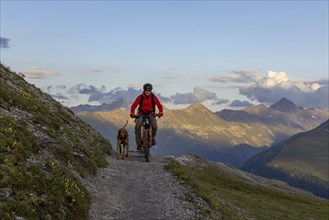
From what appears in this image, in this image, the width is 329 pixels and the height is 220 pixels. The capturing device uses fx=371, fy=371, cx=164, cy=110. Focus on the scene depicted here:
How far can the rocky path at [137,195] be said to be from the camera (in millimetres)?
17281

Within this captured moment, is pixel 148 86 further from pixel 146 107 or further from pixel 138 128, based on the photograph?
pixel 138 128

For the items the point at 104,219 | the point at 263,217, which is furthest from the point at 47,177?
the point at 263,217

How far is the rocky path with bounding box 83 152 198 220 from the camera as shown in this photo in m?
17.3

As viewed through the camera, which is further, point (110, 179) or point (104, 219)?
point (110, 179)

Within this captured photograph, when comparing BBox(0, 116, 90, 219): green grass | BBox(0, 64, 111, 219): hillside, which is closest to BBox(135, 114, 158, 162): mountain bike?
BBox(0, 64, 111, 219): hillside

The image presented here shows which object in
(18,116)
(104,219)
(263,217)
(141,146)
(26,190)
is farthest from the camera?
(263,217)

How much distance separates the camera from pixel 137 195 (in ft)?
66.9

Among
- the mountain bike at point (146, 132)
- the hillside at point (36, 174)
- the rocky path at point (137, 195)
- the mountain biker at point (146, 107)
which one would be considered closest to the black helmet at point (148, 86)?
the mountain biker at point (146, 107)

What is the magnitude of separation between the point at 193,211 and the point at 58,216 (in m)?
7.51

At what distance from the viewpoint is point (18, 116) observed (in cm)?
2142

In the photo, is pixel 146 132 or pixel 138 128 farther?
pixel 146 132

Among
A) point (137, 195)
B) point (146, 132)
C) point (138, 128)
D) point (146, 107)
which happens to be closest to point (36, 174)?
point (137, 195)

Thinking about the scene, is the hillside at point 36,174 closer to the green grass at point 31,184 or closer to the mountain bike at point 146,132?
the green grass at point 31,184

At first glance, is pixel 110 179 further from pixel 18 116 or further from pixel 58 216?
pixel 58 216
